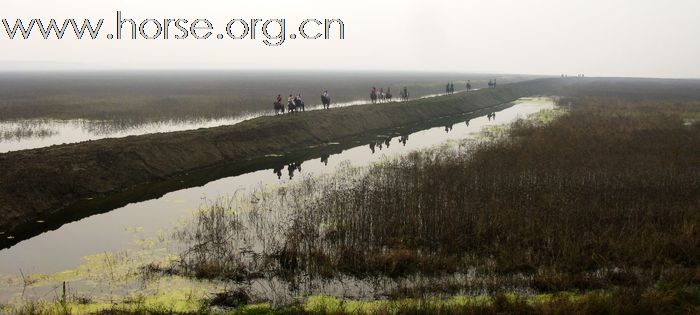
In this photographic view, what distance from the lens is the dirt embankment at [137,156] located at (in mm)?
16516

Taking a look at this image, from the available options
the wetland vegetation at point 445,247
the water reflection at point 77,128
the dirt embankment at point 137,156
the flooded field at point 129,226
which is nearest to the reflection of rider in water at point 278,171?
the flooded field at point 129,226

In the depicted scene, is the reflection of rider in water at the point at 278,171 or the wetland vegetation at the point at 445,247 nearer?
the wetland vegetation at the point at 445,247

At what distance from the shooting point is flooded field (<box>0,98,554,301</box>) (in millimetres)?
12266

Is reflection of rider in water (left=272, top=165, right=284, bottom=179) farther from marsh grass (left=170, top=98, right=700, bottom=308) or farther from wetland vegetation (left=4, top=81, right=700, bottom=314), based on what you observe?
wetland vegetation (left=4, top=81, right=700, bottom=314)

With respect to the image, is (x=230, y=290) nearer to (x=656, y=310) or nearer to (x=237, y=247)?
(x=237, y=247)

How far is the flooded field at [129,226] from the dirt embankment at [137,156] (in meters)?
1.78

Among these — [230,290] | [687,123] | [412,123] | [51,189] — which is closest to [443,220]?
[230,290]

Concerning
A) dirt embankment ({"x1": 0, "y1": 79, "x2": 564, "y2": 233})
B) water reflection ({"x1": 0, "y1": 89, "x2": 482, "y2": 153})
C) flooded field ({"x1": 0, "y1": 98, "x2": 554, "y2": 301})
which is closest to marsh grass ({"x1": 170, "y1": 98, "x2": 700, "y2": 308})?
flooded field ({"x1": 0, "y1": 98, "x2": 554, "y2": 301})

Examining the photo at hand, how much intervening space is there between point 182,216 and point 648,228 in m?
13.3

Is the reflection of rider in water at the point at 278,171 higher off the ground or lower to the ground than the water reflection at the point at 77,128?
lower

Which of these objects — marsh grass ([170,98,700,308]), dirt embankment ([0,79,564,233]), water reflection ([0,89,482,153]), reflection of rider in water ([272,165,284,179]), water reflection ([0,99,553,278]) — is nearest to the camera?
marsh grass ([170,98,700,308])

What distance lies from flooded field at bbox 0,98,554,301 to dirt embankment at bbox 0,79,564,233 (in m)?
1.78

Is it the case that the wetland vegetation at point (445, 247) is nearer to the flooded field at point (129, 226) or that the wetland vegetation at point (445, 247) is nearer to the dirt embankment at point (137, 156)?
the flooded field at point (129, 226)

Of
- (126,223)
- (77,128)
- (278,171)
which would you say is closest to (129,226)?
(126,223)
